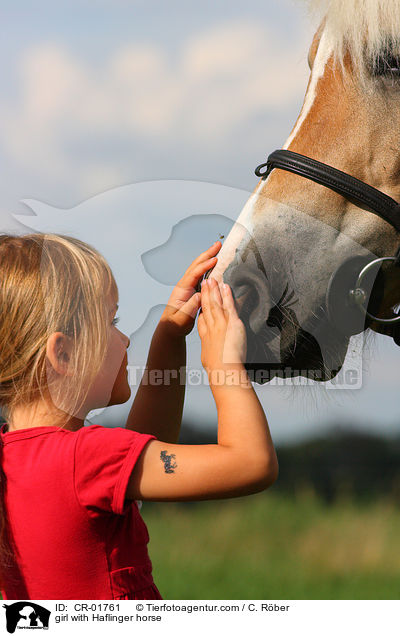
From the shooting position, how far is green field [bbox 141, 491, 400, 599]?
4254mm

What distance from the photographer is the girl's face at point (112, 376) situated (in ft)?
4.50

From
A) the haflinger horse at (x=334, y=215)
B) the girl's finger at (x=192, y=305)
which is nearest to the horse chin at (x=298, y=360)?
the haflinger horse at (x=334, y=215)

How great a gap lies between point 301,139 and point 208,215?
34cm

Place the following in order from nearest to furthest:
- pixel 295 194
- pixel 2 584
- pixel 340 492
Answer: pixel 2 584, pixel 295 194, pixel 340 492

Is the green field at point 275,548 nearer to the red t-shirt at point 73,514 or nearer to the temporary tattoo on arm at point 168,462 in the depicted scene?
the red t-shirt at point 73,514

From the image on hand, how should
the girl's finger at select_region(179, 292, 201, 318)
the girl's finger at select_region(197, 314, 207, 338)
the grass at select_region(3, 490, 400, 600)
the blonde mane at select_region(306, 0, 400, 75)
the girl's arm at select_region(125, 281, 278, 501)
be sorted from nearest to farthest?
the girl's arm at select_region(125, 281, 278, 501) < the girl's finger at select_region(197, 314, 207, 338) < the girl's finger at select_region(179, 292, 201, 318) < the blonde mane at select_region(306, 0, 400, 75) < the grass at select_region(3, 490, 400, 600)

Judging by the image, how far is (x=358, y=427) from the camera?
21.5 feet

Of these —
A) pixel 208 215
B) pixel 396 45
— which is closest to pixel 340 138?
pixel 396 45

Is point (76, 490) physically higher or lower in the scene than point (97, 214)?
lower

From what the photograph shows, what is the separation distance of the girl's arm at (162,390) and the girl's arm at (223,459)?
0.32 meters

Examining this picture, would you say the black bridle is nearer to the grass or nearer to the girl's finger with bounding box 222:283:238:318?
the girl's finger with bounding box 222:283:238:318

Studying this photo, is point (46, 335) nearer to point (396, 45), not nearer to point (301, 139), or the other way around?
point (301, 139)

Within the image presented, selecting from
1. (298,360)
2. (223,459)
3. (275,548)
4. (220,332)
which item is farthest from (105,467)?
(275,548)
